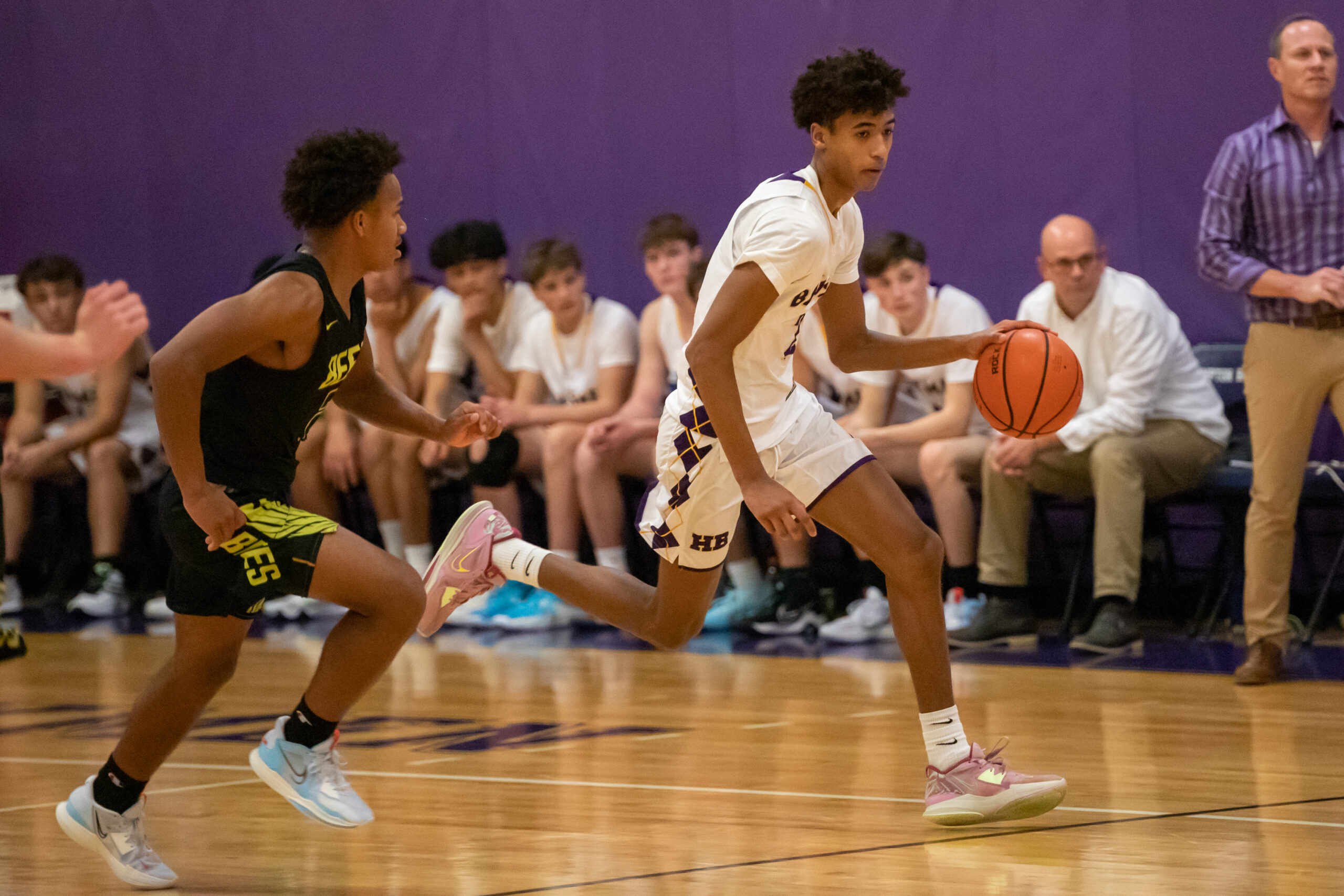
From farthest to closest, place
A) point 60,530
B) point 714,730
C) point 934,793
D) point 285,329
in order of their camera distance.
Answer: point 60,530, point 714,730, point 934,793, point 285,329

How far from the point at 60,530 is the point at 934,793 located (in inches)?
277

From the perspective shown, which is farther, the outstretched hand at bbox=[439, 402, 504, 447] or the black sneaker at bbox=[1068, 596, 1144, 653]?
the black sneaker at bbox=[1068, 596, 1144, 653]

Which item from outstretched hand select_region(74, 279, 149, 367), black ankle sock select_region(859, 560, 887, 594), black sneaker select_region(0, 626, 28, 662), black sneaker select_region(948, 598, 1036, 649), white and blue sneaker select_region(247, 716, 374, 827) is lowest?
black sneaker select_region(948, 598, 1036, 649)

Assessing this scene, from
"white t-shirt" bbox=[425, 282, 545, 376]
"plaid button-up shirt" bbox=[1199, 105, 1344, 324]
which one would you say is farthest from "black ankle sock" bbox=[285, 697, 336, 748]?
"white t-shirt" bbox=[425, 282, 545, 376]

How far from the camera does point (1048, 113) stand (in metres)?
7.42

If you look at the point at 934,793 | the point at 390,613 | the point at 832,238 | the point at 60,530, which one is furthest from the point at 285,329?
the point at 60,530

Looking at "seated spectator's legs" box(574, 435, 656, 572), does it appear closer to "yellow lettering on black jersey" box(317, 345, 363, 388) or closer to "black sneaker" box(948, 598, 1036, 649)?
"black sneaker" box(948, 598, 1036, 649)

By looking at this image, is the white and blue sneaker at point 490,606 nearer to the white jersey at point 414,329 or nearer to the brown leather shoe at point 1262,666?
the white jersey at point 414,329

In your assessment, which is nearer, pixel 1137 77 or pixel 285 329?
pixel 285 329

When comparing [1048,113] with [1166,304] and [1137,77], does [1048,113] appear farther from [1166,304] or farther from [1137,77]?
[1166,304]

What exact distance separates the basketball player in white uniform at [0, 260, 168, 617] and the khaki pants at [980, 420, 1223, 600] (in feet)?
14.5

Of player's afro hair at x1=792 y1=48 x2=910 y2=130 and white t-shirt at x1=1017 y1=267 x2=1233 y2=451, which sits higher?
player's afro hair at x1=792 y1=48 x2=910 y2=130

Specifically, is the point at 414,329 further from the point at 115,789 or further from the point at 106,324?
the point at 106,324

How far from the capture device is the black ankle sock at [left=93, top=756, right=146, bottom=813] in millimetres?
Result: 3500
